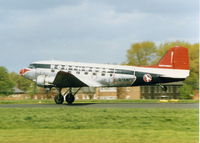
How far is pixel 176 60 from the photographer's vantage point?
107 ft

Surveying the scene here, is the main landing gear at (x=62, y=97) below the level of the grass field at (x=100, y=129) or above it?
above

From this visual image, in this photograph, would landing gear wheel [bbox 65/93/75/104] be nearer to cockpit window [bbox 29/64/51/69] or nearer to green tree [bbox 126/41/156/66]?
cockpit window [bbox 29/64/51/69]

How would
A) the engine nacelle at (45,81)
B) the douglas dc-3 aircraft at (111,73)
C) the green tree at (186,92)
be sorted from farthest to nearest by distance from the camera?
the green tree at (186,92) < the douglas dc-3 aircraft at (111,73) < the engine nacelle at (45,81)

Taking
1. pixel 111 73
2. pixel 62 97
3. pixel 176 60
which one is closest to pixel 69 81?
pixel 62 97

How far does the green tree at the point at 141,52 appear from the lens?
8057 cm

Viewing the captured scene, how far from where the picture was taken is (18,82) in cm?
10981

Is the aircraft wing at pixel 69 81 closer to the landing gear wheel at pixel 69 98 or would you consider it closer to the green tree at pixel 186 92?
the landing gear wheel at pixel 69 98

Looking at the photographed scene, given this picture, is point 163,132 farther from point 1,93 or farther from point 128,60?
point 128,60

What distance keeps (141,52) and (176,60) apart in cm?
5088

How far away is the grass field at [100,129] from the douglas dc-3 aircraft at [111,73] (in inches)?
500

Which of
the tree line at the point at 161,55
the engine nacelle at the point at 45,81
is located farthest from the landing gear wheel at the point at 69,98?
the tree line at the point at 161,55

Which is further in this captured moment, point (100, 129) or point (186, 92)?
point (186, 92)

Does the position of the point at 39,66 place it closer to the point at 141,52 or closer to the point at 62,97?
the point at 62,97

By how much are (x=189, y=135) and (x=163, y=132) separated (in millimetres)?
1118
